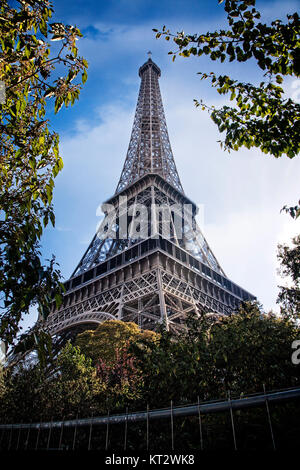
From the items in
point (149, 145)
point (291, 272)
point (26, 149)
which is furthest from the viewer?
point (149, 145)

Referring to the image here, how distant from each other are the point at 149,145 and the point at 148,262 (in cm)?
3360

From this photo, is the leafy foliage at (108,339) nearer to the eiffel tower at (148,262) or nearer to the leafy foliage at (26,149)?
the eiffel tower at (148,262)

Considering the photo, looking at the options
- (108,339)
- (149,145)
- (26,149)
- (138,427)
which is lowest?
(138,427)

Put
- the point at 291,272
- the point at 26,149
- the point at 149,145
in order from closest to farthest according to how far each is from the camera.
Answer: the point at 26,149, the point at 291,272, the point at 149,145

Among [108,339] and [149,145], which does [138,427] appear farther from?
[149,145]

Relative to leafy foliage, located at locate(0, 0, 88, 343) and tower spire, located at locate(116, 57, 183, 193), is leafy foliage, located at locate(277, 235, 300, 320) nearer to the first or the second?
leafy foliage, located at locate(0, 0, 88, 343)

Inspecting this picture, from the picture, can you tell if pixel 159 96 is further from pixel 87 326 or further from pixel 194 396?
pixel 194 396

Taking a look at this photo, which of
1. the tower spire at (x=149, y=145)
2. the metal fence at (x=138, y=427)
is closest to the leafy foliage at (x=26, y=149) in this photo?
the metal fence at (x=138, y=427)

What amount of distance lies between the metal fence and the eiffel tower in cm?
1180

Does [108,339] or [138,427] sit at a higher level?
[108,339]

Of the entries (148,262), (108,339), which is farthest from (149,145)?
(108,339)

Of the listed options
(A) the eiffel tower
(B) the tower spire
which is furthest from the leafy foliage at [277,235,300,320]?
(B) the tower spire

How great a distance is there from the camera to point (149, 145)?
58.7m
